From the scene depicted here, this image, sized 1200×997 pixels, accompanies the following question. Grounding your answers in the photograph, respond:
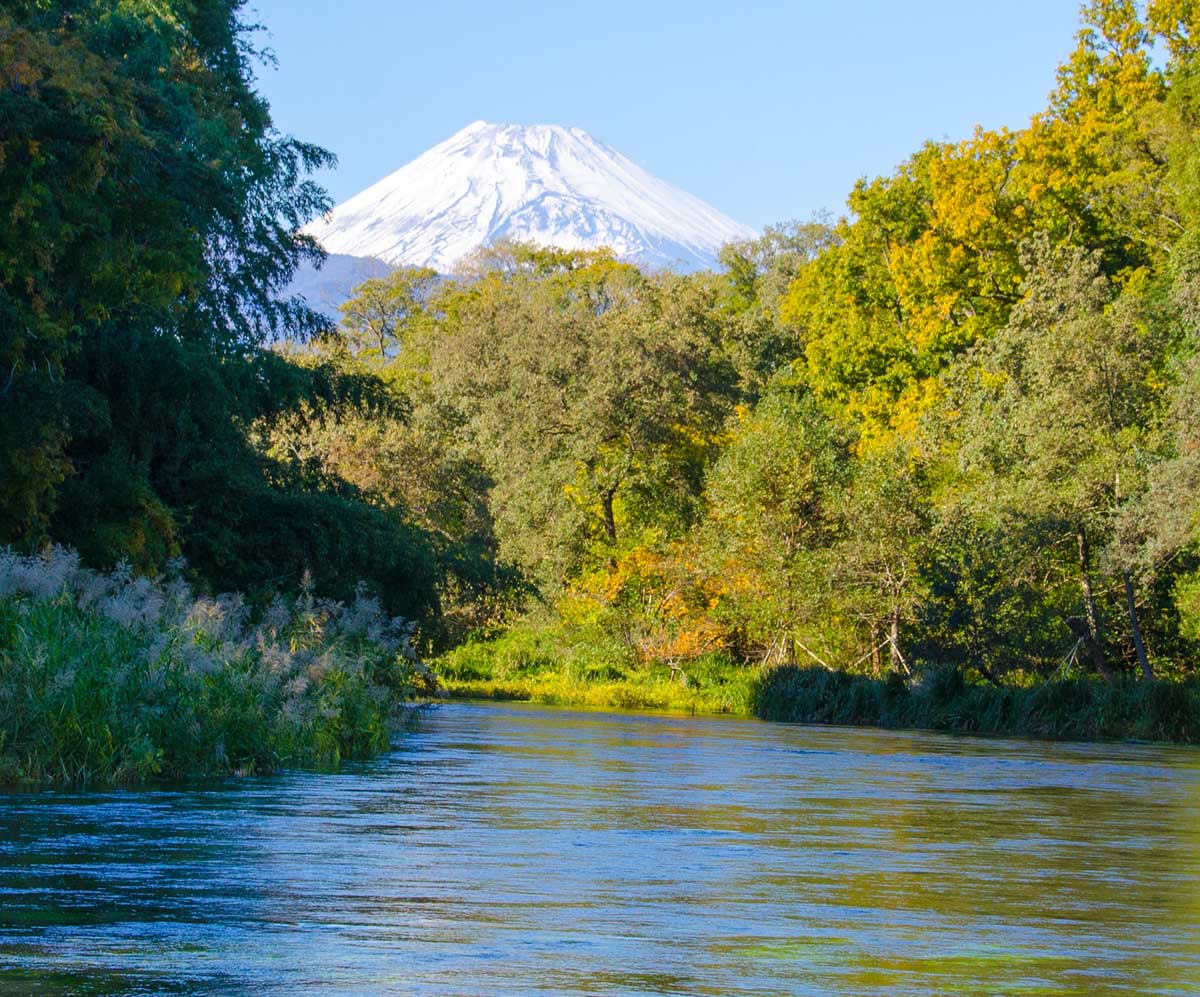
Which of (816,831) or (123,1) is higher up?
(123,1)

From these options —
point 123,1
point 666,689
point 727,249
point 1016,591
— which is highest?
point 727,249

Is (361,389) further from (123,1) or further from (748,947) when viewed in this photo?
(748,947)

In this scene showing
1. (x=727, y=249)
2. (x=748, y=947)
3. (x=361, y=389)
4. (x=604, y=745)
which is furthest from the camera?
(x=727, y=249)

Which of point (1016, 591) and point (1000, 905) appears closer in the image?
point (1000, 905)

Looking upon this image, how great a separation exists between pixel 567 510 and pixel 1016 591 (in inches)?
644

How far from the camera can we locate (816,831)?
13086 millimetres

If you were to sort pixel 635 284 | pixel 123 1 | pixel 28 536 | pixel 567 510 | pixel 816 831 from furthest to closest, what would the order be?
pixel 635 284, pixel 567 510, pixel 123 1, pixel 28 536, pixel 816 831

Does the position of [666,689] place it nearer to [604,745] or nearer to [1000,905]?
[604,745]

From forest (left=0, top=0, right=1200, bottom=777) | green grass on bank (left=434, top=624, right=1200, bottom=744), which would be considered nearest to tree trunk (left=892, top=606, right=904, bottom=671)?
forest (left=0, top=0, right=1200, bottom=777)

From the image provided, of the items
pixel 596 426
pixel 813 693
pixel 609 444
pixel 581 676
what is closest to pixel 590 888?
pixel 813 693

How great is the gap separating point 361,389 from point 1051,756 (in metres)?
13.3

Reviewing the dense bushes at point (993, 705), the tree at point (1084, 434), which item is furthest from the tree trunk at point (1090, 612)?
the dense bushes at point (993, 705)

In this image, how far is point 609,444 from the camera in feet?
182

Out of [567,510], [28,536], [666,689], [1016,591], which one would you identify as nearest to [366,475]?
[567,510]
